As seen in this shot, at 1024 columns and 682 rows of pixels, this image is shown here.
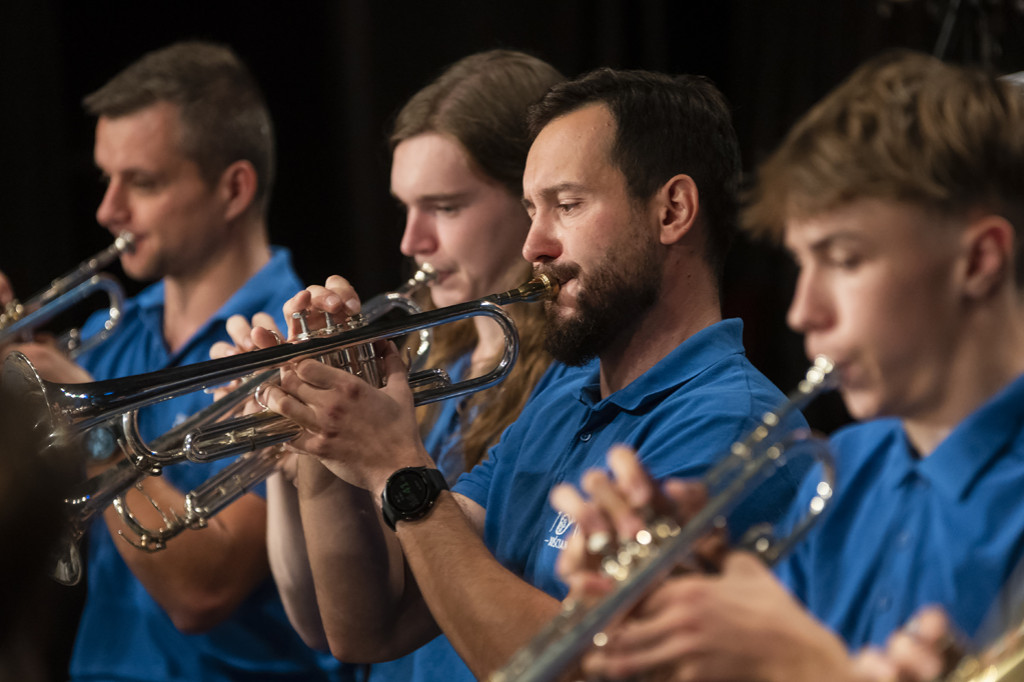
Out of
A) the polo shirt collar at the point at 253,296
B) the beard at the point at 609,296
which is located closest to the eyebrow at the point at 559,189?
the beard at the point at 609,296

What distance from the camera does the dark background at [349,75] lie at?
10.2 feet

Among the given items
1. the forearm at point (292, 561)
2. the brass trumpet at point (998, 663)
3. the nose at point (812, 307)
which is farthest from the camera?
the forearm at point (292, 561)

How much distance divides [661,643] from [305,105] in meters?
3.41

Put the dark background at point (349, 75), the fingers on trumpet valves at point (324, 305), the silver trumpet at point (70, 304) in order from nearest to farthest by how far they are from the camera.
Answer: the fingers on trumpet valves at point (324, 305) < the silver trumpet at point (70, 304) < the dark background at point (349, 75)

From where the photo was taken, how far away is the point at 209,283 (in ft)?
8.77

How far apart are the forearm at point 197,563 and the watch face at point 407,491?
0.74 m

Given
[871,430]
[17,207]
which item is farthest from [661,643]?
[17,207]

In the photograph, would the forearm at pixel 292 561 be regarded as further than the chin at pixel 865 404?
Yes

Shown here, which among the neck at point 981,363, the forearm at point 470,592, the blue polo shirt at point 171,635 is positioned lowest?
the blue polo shirt at point 171,635

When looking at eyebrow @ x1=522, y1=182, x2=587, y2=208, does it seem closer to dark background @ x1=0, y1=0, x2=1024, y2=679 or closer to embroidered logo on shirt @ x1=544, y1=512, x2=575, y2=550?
embroidered logo on shirt @ x1=544, y1=512, x2=575, y2=550

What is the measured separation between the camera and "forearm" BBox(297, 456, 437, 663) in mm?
1794

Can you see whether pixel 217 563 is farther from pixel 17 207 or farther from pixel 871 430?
pixel 17 207

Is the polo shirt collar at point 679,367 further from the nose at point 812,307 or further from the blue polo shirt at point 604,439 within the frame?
the nose at point 812,307

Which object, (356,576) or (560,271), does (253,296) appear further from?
(560,271)
